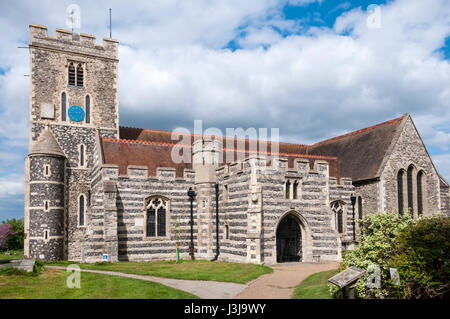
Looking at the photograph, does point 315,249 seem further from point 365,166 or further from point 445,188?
point 445,188

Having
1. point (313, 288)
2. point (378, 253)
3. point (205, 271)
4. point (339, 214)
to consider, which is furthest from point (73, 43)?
point (378, 253)

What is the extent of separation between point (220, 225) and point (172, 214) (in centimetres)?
315

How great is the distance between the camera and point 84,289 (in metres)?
13.5

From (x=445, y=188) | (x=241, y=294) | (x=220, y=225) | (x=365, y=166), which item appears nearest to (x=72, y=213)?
(x=220, y=225)

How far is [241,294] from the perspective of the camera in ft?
44.9

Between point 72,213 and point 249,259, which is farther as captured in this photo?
point 72,213

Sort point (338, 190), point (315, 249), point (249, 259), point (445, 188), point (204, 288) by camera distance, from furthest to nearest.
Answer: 1. point (445, 188)
2. point (338, 190)
3. point (315, 249)
4. point (249, 259)
5. point (204, 288)

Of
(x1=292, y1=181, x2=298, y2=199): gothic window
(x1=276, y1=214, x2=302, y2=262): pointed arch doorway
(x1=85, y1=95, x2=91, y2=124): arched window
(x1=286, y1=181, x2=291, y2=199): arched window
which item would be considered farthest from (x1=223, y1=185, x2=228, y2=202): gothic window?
(x1=85, y1=95, x2=91, y2=124): arched window

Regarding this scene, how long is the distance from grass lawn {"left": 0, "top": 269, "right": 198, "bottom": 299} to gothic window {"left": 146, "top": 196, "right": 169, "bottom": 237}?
9.41 m

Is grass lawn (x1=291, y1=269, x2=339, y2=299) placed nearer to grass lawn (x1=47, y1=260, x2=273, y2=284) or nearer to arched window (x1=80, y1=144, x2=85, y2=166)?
grass lawn (x1=47, y1=260, x2=273, y2=284)

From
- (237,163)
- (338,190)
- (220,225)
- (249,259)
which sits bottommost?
(249,259)

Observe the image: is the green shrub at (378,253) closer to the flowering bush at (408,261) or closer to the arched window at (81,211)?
the flowering bush at (408,261)

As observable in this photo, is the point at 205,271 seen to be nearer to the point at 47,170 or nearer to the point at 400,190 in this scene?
the point at 47,170

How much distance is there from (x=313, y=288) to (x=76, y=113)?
22338 millimetres
